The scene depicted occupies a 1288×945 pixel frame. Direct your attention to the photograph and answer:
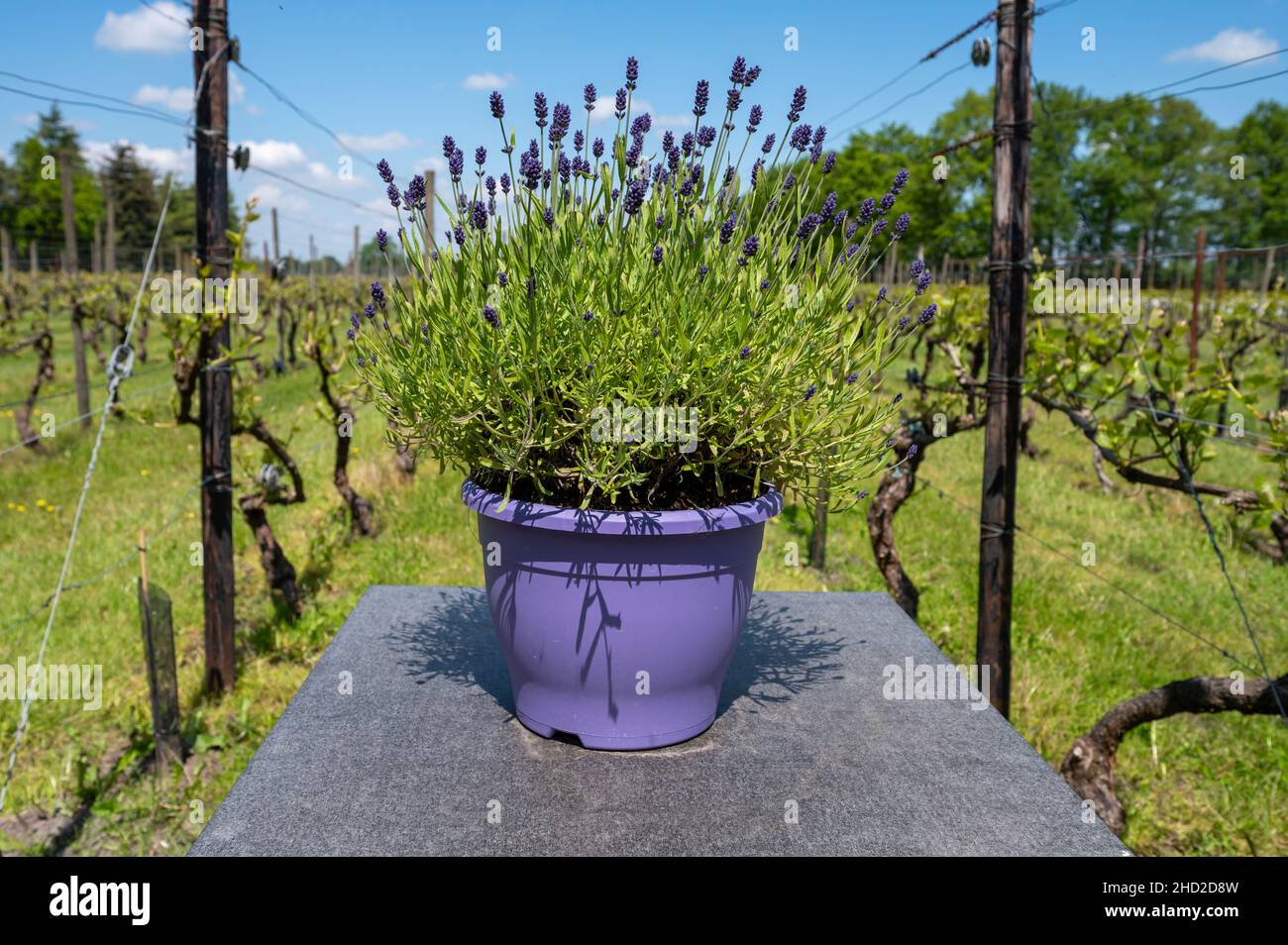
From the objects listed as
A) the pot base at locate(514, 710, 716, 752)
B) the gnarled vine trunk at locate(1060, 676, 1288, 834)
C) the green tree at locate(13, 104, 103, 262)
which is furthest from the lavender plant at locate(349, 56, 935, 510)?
the green tree at locate(13, 104, 103, 262)

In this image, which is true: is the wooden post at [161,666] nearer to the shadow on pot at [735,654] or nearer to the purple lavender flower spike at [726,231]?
the shadow on pot at [735,654]

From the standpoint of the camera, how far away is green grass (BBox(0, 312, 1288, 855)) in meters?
3.46

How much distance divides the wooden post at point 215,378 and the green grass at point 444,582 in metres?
0.36

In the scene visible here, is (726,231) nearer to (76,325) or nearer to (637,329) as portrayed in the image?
(637,329)

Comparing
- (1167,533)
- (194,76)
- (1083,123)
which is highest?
(1083,123)

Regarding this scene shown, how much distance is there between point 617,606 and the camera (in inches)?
62.5

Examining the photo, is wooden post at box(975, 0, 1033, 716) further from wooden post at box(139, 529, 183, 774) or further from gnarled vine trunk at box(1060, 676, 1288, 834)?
wooden post at box(139, 529, 183, 774)

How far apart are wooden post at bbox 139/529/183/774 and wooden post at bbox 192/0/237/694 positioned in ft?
1.53

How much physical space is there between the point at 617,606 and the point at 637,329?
19.7 inches

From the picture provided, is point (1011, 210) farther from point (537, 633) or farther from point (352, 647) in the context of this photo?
point (352, 647)

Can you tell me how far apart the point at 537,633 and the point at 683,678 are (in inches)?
11.6

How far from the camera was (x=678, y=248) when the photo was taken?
1540mm
